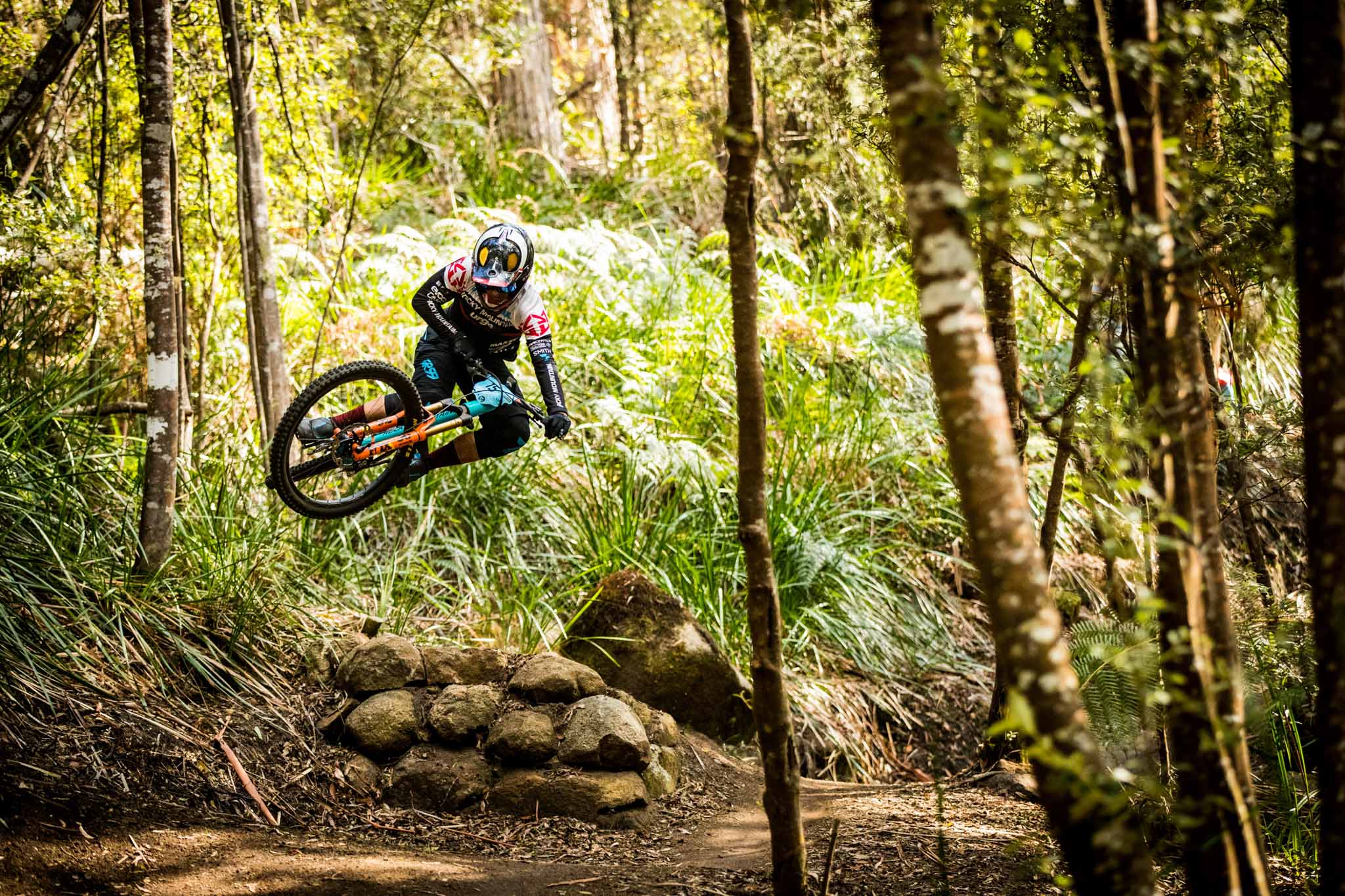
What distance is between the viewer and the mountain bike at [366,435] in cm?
509

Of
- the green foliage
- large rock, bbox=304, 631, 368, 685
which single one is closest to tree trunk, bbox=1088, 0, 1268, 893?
the green foliage

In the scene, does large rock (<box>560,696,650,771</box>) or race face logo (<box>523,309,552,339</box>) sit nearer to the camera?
large rock (<box>560,696,650,771</box>)

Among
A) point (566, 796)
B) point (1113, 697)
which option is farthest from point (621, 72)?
point (1113, 697)

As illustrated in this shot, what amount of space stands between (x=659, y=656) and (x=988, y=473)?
4598mm

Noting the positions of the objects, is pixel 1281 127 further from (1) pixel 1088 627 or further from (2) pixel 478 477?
(2) pixel 478 477

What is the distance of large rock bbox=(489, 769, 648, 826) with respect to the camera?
16.7 feet

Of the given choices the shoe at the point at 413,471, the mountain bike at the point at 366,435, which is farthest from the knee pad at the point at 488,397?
the shoe at the point at 413,471

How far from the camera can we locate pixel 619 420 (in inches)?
319

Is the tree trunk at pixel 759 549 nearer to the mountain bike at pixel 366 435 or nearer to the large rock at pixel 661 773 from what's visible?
the large rock at pixel 661 773

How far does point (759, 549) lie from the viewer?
328 cm

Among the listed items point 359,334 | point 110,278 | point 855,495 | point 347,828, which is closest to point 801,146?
point 855,495

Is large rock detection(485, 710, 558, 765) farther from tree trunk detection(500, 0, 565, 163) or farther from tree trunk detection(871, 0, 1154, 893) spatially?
tree trunk detection(500, 0, 565, 163)

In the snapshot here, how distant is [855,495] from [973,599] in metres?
1.50

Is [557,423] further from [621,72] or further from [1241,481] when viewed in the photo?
[621,72]
